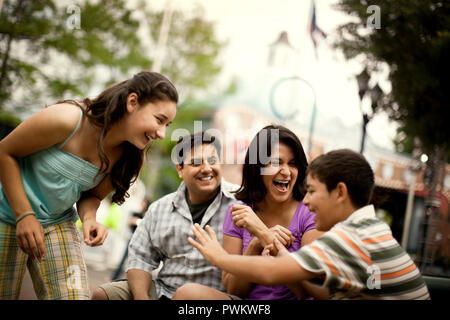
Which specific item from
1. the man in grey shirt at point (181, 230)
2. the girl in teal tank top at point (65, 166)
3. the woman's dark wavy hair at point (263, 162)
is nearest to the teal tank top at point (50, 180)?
the girl in teal tank top at point (65, 166)

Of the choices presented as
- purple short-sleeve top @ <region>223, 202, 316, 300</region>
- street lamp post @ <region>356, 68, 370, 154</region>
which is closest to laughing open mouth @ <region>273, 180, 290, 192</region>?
purple short-sleeve top @ <region>223, 202, 316, 300</region>

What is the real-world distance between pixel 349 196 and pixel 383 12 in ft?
13.2

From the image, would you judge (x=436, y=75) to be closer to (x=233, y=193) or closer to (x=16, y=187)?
(x=233, y=193)

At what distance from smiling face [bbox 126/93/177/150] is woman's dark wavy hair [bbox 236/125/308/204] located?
430 mm

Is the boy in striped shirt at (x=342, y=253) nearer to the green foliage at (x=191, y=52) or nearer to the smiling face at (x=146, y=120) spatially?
the smiling face at (x=146, y=120)

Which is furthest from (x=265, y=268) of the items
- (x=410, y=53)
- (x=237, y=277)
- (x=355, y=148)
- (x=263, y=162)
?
(x=355, y=148)

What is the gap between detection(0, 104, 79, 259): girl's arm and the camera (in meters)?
1.68

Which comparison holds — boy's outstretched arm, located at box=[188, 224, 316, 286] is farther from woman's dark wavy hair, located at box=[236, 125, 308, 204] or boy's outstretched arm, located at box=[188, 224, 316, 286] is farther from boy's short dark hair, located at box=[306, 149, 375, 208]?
woman's dark wavy hair, located at box=[236, 125, 308, 204]

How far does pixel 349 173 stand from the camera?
1.49 metres

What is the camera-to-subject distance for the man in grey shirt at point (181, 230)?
2086 mm

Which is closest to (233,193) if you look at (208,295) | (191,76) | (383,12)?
(208,295)

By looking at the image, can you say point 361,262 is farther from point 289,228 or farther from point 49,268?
point 49,268

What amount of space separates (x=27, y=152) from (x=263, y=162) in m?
0.99
